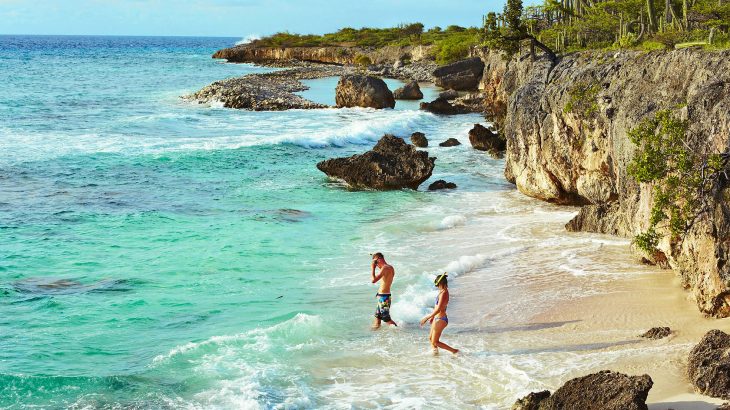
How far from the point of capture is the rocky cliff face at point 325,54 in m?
97.1

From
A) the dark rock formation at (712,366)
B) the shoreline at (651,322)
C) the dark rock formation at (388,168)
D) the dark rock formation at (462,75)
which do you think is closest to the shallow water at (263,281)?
the shoreline at (651,322)

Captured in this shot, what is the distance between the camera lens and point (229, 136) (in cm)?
4053

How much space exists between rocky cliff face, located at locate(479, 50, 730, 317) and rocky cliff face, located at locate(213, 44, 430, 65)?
2734 inches

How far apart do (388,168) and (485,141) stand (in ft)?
31.8

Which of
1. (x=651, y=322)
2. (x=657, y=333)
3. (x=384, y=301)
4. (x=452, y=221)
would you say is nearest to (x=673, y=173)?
(x=651, y=322)

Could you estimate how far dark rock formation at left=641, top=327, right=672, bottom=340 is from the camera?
505 inches

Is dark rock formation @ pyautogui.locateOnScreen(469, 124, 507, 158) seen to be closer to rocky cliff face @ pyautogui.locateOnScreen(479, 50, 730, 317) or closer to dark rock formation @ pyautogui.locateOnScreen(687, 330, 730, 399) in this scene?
rocky cliff face @ pyautogui.locateOnScreen(479, 50, 730, 317)

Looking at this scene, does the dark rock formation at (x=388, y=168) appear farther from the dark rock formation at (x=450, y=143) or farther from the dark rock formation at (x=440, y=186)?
the dark rock formation at (x=450, y=143)

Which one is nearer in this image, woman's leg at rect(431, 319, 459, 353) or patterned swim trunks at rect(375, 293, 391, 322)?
woman's leg at rect(431, 319, 459, 353)

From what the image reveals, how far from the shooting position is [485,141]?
1411 inches

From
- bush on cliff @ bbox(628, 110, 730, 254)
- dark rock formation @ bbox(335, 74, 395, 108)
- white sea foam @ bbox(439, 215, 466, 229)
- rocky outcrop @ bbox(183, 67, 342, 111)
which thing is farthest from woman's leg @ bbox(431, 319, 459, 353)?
rocky outcrop @ bbox(183, 67, 342, 111)

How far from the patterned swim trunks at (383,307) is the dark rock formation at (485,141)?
851 inches

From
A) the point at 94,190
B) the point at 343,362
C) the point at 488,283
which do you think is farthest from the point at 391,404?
the point at 94,190

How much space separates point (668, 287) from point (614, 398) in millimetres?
6305
